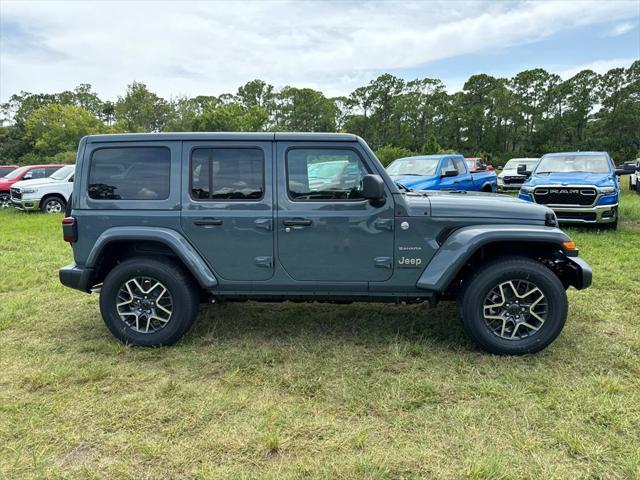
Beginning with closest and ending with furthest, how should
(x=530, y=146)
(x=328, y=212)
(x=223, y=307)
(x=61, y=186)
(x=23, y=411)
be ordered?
(x=23, y=411)
(x=328, y=212)
(x=223, y=307)
(x=61, y=186)
(x=530, y=146)

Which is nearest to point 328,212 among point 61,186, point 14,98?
point 61,186

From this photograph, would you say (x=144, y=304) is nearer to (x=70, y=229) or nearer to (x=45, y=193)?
(x=70, y=229)

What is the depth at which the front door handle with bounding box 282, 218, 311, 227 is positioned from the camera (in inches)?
148

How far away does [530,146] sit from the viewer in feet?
178

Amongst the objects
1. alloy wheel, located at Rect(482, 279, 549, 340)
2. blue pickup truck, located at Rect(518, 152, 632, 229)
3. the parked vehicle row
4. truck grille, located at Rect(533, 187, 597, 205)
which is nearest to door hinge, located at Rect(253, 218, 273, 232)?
alloy wheel, located at Rect(482, 279, 549, 340)

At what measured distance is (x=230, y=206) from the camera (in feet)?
12.5

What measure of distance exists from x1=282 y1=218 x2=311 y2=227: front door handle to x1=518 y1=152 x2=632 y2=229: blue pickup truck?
6.75 metres

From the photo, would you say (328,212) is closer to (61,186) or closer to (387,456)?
(387,456)

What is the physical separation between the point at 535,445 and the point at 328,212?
2.13 m

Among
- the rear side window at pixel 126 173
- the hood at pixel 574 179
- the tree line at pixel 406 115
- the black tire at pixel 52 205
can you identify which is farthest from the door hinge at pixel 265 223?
the tree line at pixel 406 115

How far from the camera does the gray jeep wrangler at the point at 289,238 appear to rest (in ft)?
12.0

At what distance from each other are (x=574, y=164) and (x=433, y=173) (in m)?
2.98

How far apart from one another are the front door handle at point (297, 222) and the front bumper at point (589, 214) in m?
6.75

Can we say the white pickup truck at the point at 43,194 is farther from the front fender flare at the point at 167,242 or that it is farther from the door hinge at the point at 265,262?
the door hinge at the point at 265,262
